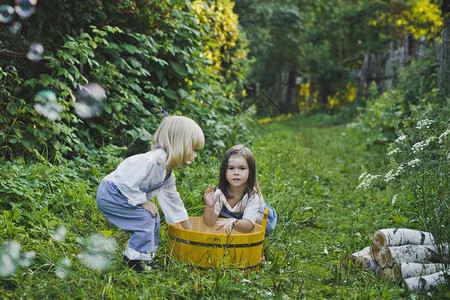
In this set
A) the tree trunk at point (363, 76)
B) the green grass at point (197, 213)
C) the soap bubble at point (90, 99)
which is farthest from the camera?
the tree trunk at point (363, 76)

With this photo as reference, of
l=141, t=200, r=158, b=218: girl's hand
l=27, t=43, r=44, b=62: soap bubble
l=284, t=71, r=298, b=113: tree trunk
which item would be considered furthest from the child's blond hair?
l=284, t=71, r=298, b=113: tree trunk

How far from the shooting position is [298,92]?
1770 centimetres

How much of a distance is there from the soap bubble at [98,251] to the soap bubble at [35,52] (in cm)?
187

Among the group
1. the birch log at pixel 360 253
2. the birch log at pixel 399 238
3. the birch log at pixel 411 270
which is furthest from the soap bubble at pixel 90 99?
the birch log at pixel 411 270

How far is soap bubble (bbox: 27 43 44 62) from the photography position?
3906mm

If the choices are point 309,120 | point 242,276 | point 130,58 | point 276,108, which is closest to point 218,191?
point 242,276

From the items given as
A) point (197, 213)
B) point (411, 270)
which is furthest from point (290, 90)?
point (411, 270)

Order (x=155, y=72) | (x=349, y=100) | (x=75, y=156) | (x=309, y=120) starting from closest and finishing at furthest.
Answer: (x=75, y=156) < (x=155, y=72) < (x=309, y=120) < (x=349, y=100)

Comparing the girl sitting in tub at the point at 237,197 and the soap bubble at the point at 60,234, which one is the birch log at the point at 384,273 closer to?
the girl sitting in tub at the point at 237,197

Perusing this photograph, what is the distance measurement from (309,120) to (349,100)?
80.7 inches

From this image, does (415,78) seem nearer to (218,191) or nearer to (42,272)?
(218,191)

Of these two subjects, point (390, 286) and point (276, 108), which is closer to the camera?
point (390, 286)

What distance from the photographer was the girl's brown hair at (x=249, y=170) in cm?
311

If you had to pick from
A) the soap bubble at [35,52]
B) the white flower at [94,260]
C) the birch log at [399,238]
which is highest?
the soap bubble at [35,52]
